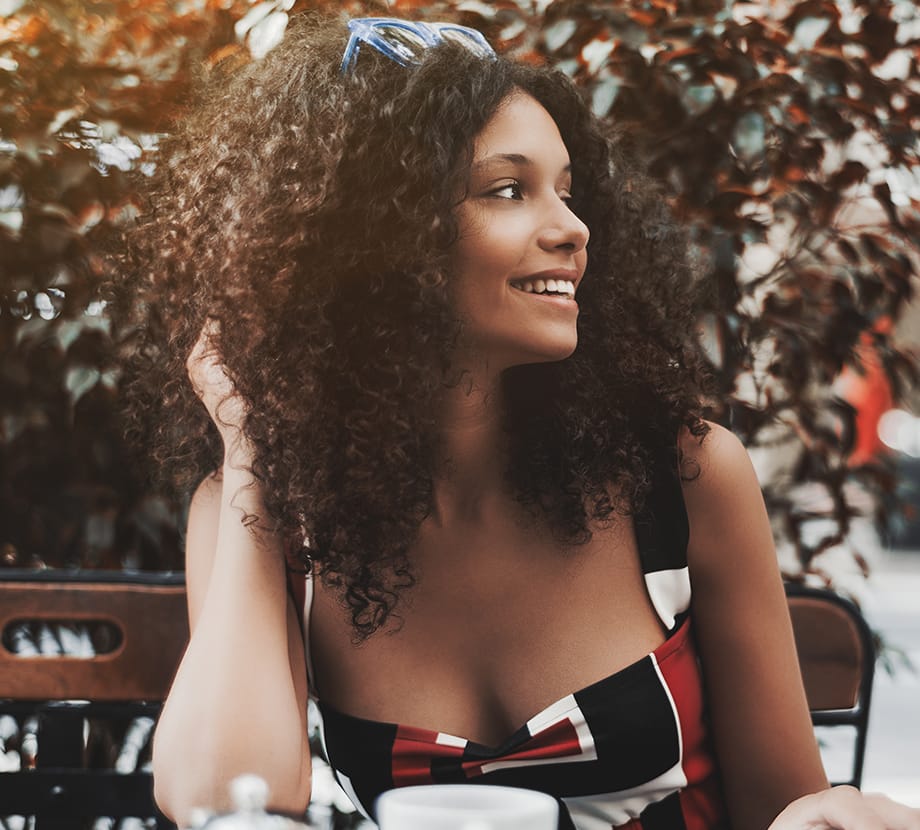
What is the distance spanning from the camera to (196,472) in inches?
67.3

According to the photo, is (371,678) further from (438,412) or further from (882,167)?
(882,167)

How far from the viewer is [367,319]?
57.1 inches

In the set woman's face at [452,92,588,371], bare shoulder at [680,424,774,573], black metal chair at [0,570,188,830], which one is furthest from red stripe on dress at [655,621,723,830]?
black metal chair at [0,570,188,830]

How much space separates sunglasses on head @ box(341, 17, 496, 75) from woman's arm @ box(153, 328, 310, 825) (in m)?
0.49

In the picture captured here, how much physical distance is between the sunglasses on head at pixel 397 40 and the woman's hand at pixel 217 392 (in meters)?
0.39

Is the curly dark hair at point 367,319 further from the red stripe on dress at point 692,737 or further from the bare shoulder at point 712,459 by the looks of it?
the red stripe on dress at point 692,737

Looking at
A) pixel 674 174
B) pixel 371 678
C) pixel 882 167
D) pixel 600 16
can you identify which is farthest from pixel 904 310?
pixel 371 678

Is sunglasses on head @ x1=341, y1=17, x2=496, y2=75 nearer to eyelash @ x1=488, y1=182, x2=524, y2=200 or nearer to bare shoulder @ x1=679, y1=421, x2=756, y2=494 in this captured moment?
eyelash @ x1=488, y1=182, x2=524, y2=200

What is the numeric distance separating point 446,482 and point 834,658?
0.62m

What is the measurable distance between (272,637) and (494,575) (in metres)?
0.31

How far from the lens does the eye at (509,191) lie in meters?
1.42

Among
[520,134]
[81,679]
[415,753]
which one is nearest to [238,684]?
[415,753]

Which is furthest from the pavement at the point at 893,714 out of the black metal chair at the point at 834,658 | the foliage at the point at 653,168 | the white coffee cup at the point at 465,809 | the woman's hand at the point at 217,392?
the white coffee cup at the point at 465,809

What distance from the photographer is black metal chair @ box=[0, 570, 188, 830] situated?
169 cm
